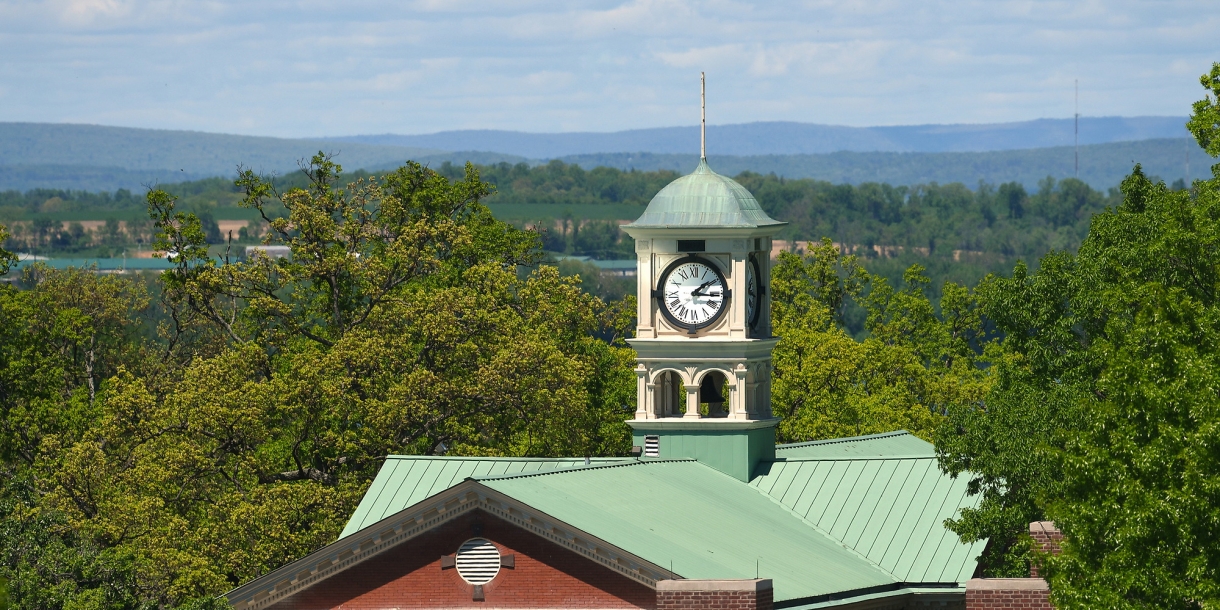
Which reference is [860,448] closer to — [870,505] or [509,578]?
[870,505]

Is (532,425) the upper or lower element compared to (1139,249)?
lower

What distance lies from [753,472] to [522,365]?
1202cm

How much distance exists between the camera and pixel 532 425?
62531mm

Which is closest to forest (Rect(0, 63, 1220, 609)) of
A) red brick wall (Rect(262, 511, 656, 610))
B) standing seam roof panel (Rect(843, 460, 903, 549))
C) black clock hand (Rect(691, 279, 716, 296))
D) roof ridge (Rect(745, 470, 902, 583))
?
roof ridge (Rect(745, 470, 902, 583))

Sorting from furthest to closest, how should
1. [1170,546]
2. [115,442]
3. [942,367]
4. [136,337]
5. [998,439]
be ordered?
1. [136,337]
2. [942,367]
3. [115,442]
4. [998,439]
5. [1170,546]

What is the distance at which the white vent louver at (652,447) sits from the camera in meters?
51.8

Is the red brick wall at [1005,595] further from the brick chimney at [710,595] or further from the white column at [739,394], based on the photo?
the white column at [739,394]

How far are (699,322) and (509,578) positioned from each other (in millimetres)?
12267

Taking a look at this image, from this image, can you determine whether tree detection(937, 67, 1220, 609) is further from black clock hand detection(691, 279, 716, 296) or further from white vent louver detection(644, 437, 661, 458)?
white vent louver detection(644, 437, 661, 458)

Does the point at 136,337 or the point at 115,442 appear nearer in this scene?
the point at 115,442

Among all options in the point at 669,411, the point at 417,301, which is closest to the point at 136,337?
the point at 417,301

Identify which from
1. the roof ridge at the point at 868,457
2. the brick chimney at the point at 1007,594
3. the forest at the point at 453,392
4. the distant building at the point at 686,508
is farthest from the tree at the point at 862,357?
the brick chimney at the point at 1007,594

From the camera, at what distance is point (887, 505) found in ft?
162

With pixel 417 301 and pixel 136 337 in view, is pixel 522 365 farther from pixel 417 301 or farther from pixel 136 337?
pixel 136 337
